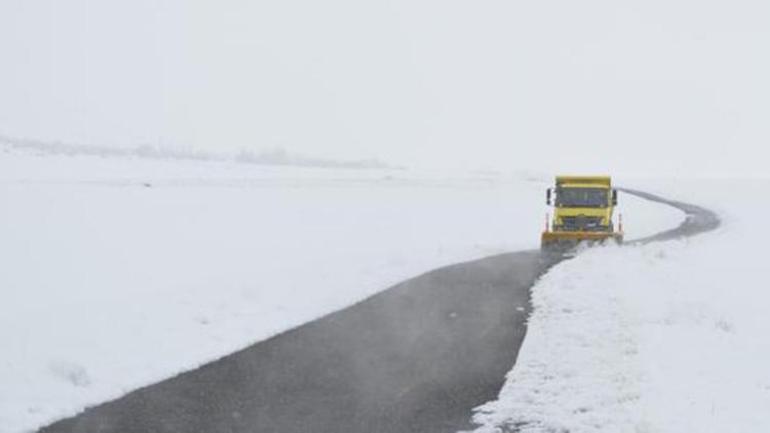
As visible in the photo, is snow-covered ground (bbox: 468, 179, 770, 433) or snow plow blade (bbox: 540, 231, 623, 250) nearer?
snow-covered ground (bbox: 468, 179, 770, 433)

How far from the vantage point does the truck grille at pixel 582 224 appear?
30.3 metres

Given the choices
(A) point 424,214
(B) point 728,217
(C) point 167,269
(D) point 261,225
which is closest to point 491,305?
(C) point 167,269

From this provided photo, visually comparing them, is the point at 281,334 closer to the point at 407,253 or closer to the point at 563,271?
the point at 563,271

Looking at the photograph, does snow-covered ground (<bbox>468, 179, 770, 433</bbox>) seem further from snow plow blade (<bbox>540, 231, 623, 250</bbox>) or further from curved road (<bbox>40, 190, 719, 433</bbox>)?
snow plow blade (<bbox>540, 231, 623, 250</bbox>)

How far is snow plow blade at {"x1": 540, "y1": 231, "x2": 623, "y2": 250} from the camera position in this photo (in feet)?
94.3

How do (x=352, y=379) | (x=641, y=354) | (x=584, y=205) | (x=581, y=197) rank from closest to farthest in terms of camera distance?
(x=352, y=379)
(x=641, y=354)
(x=584, y=205)
(x=581, y=197)

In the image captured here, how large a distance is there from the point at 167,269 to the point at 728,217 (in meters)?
40.3

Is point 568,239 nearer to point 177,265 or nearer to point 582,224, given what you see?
point 582,224

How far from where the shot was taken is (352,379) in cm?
1098

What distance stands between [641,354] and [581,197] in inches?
765

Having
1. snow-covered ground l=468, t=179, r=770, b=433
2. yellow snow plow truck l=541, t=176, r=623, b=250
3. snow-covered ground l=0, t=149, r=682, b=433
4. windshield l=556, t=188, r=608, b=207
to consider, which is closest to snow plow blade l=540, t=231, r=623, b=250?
yellow snow plow truck l=541, t=176, r=623, b=250

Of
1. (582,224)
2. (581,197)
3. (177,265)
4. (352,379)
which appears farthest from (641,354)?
(581,197)

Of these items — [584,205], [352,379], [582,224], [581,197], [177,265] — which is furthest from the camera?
[581,197]

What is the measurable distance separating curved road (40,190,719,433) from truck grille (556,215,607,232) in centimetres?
1378
